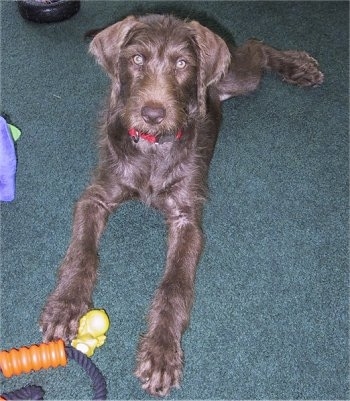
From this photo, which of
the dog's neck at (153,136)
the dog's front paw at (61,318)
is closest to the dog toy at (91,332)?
the dog's front paw at (61,318)

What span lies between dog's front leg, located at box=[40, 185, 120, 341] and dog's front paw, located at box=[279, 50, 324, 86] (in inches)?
79.6

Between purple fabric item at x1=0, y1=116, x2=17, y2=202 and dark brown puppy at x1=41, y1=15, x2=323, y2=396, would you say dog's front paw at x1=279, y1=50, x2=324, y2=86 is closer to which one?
dark brown puppy at x1=41, y1=15, x2=323, y2=396

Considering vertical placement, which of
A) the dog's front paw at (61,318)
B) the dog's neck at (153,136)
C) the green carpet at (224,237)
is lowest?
the green carpet at (224,237)

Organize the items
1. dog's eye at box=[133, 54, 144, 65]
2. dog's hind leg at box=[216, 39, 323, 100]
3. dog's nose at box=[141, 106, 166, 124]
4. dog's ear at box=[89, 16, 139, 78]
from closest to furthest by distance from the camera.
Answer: dog's nose at box=[141, 106, 166, 124] → dog's eye at box=[133, 54, 144, 65] → dog's ear at box=[89, 16, 139, 78] → dog's hind leg at box=[216, 39, 323, 100]

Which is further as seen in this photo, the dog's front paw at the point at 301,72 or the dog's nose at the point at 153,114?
the dog's front paw at the point at 301,72

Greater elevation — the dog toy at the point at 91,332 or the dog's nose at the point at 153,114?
the dog's nose at the point at 153,114

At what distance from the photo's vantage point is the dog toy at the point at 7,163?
9.53ft

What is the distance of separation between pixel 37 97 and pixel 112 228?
1.37m

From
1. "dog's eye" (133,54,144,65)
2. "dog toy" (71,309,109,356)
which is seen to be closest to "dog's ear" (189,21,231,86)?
"dog's eye" (133,54,144,65)

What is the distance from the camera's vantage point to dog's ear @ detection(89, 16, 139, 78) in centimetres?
289

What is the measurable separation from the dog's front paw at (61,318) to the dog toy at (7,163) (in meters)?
0.81

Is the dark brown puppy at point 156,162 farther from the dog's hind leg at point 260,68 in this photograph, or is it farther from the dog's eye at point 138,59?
the dog's hind leg at point 260,68

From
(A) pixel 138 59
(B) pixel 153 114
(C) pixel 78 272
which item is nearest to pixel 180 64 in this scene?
(A) pixel 138 59

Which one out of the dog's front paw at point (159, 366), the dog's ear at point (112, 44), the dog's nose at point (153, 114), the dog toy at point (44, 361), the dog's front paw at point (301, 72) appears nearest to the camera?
the dog toy at point (44, 361)
